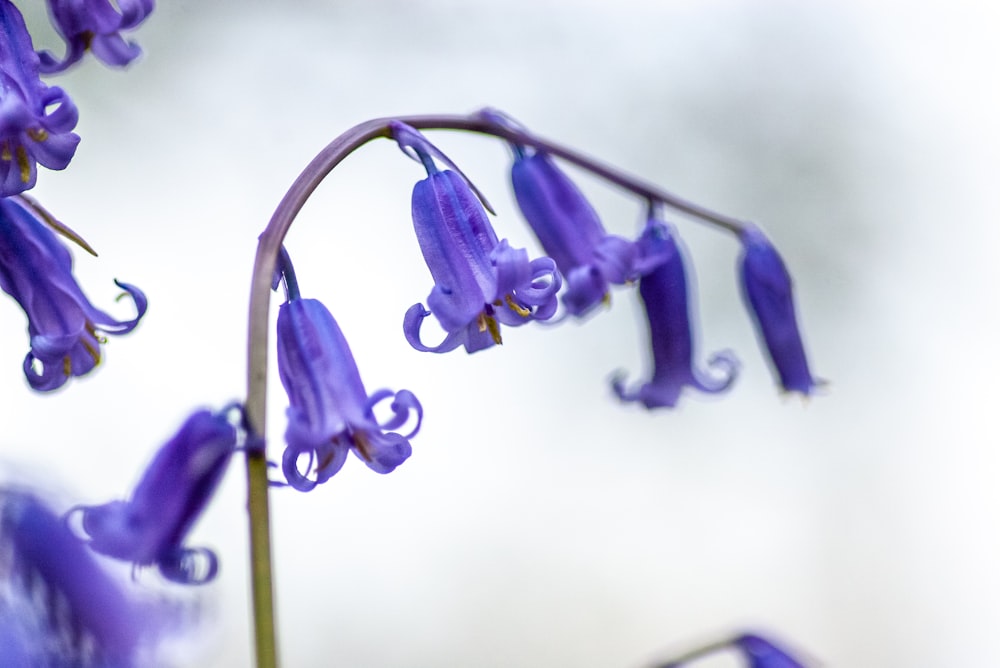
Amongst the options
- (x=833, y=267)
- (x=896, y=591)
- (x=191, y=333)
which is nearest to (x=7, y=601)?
(x=191, y=333)

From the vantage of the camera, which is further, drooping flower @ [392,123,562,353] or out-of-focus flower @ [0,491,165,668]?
drooping flower @ [392,123,562,353]

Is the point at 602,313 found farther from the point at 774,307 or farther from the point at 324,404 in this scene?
the point at 324,404

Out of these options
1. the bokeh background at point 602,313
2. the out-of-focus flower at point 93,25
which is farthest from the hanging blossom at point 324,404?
the bokeh background at point 602,313

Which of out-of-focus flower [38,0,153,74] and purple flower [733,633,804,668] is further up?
out-of-focus flower [38,0,153,74]

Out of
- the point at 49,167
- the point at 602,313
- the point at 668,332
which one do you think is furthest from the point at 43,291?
the point at 602,313

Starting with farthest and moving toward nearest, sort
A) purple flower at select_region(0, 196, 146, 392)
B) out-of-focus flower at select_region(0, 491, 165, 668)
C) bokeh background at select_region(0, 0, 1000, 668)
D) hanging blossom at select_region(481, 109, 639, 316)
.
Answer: bokeh background at select_region(0, 0, 1000, 668) → hanging blossom at select_region(481, 109, 639, 316) → purple flower at select_region(0, 196, 146, 392) → out-of-focus flower at select_region(0, 491, 165, 668)

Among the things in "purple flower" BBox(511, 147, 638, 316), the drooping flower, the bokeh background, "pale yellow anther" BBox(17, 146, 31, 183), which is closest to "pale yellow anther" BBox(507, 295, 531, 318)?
the drooping flower

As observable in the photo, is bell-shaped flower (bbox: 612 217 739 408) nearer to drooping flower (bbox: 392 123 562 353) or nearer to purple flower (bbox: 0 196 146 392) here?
drooping flower (bbox: 392 123 562 353)

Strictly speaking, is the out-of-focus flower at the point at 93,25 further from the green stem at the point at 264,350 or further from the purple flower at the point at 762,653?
the purple flower at the point at 762,653
